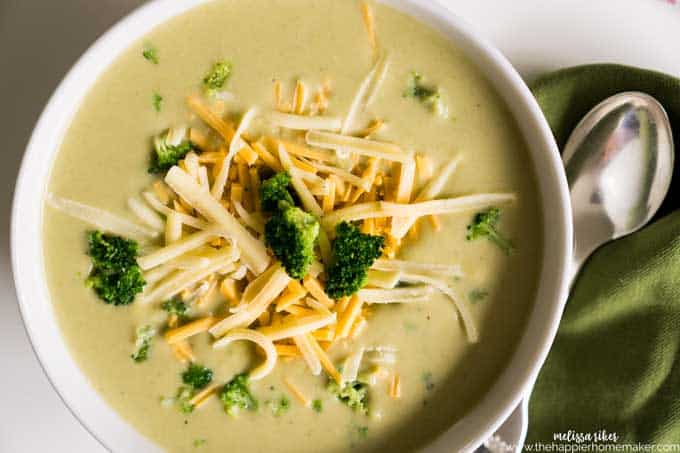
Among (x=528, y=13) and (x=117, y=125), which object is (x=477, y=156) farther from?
(x=117, y=125)

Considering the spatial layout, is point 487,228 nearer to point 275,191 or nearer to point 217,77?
point 275,191

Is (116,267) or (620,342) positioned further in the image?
(620,342)

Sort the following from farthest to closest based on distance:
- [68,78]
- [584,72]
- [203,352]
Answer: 1. [584,72]
2. [203,352]
3. [68,78]

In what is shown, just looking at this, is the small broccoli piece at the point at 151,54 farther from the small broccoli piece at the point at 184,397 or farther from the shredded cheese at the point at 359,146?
the small broccoli piece at the point at 184,397

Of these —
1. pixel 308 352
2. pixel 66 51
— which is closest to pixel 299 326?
pixel 308 352

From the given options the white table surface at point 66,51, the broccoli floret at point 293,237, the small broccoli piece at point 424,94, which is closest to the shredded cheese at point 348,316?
the broccoli floret at point 293,237

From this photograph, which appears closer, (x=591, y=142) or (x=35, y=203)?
(x=35, y=203)

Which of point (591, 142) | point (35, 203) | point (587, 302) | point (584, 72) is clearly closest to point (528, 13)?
point (584, 72)
